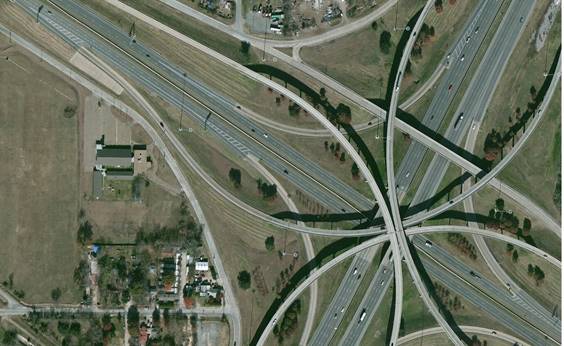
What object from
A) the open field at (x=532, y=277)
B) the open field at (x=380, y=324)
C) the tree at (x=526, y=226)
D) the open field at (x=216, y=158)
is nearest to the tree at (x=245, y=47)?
the open field at (x=216, y=158)

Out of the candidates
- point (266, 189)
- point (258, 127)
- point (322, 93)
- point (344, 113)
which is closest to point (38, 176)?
point (258, 127)

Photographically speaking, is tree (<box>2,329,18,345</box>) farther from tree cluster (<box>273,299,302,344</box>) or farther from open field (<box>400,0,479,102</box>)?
open field (<box>400,0,479,102</box>)

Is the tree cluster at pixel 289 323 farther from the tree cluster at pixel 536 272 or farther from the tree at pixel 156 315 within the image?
the tree cluster at pixel 536 272

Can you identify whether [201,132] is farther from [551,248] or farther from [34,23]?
[551,248]

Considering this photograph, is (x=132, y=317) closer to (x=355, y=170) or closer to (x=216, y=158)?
(x=216, y=158)

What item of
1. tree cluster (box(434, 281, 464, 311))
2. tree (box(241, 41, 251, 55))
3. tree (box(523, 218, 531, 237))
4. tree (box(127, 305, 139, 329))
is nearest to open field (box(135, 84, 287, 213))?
tree (box(241, 41, 251, 55))
